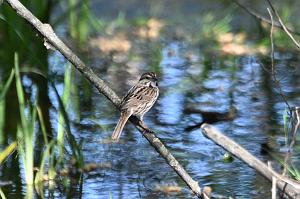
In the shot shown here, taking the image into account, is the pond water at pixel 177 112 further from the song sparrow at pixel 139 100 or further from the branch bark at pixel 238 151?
the branch bark at pixel 238 151

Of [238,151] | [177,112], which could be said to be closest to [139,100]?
[238,151]

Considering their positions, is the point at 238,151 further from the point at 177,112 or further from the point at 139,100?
the point at 177,112

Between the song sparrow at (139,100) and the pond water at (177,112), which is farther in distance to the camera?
the pond water at (177,112)

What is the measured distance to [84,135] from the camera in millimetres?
7922

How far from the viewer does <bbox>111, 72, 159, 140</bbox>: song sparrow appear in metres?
5.97

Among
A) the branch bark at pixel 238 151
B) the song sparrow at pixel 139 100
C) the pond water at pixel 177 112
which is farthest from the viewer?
the pond water at pixel 177 112

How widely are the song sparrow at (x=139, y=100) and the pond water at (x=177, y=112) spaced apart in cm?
58

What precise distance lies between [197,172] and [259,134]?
1162 millimetres

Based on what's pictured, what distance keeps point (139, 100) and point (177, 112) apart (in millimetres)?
2463

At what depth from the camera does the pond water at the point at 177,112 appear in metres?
6.76

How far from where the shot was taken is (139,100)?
6246 millimetres

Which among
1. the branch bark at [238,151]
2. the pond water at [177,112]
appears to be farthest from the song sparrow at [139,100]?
the branch bark at [238,151]

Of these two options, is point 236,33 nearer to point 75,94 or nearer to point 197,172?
point 75,94

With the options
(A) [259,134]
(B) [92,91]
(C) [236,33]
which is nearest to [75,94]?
(B) [92,91]
